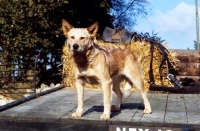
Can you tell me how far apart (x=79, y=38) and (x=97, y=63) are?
36 centimetres

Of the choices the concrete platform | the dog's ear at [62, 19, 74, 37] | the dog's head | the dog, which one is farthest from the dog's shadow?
the dog's ear at [62, 19, 74, 37]

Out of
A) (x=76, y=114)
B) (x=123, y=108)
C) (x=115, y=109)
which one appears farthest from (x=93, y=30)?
(x=123, y=108)

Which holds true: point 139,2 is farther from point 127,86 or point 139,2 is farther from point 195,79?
point 127,86

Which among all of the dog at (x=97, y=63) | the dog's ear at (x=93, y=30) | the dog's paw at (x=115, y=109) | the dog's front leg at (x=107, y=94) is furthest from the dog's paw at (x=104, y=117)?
the dog's ear at (x=93, y=30)

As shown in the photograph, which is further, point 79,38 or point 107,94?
point 107,94

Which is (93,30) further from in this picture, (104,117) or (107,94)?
(104,117)

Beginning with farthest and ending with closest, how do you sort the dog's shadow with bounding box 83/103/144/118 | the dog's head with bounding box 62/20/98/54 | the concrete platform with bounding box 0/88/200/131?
1. the dog's shadow with bounding box 83/103/144/118
2. the dog's head with bounding box 62/20/98/54
3. the concrete platform with bounding box 0/88/200/131

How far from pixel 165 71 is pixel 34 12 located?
426 centimetres

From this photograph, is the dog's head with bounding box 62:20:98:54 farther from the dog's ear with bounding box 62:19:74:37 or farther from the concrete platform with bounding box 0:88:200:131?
the concrete platform with bounding box 0:88:200:131

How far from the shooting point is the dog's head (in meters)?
4.45

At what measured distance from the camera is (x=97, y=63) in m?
4.71

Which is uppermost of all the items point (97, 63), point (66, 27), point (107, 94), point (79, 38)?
point (66, 27)

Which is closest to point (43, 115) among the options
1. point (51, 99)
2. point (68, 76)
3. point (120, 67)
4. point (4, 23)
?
point (120, 67)

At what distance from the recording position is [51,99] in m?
6.12
